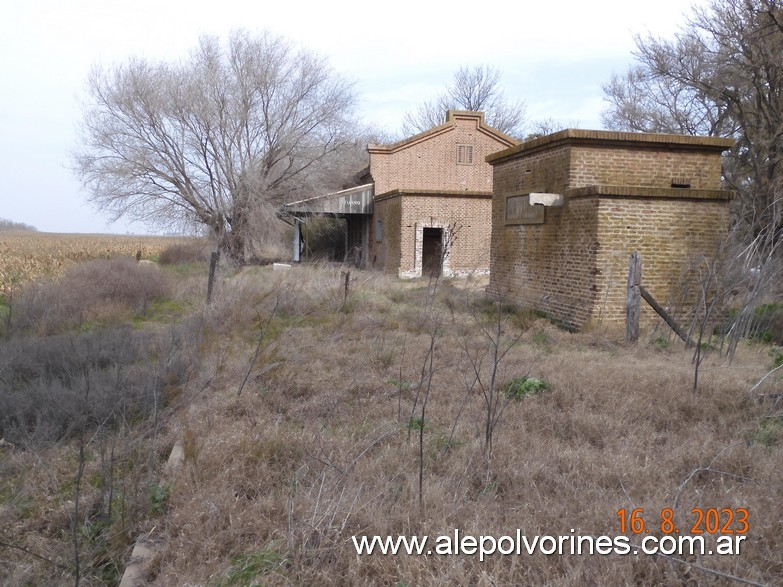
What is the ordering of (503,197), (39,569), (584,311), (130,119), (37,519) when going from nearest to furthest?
1. (39,569)
2. (37,519)
3. (584,311)
4. (503,197)
5. (130,119)

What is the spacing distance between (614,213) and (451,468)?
24.3 ft

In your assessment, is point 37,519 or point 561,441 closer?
point 37,519

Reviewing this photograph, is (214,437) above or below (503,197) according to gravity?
below

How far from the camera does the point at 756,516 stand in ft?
11.0

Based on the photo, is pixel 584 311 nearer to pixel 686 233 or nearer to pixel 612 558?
pixel 686 233

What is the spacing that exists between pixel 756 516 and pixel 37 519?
15.1 feet

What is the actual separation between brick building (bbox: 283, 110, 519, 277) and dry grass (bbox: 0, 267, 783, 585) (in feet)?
48.1

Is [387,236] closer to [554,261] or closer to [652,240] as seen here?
[554,261]

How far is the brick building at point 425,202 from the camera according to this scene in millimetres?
22172

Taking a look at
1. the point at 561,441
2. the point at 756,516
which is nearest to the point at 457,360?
the point at 561,441

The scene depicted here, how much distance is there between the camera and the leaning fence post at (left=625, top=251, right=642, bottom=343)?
9.29 metres

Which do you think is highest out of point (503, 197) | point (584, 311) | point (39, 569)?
point (503, 197)

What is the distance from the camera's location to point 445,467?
4355 mm

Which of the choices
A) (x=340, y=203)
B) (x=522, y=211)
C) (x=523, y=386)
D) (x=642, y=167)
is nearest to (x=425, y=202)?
(x=340, y=203)
